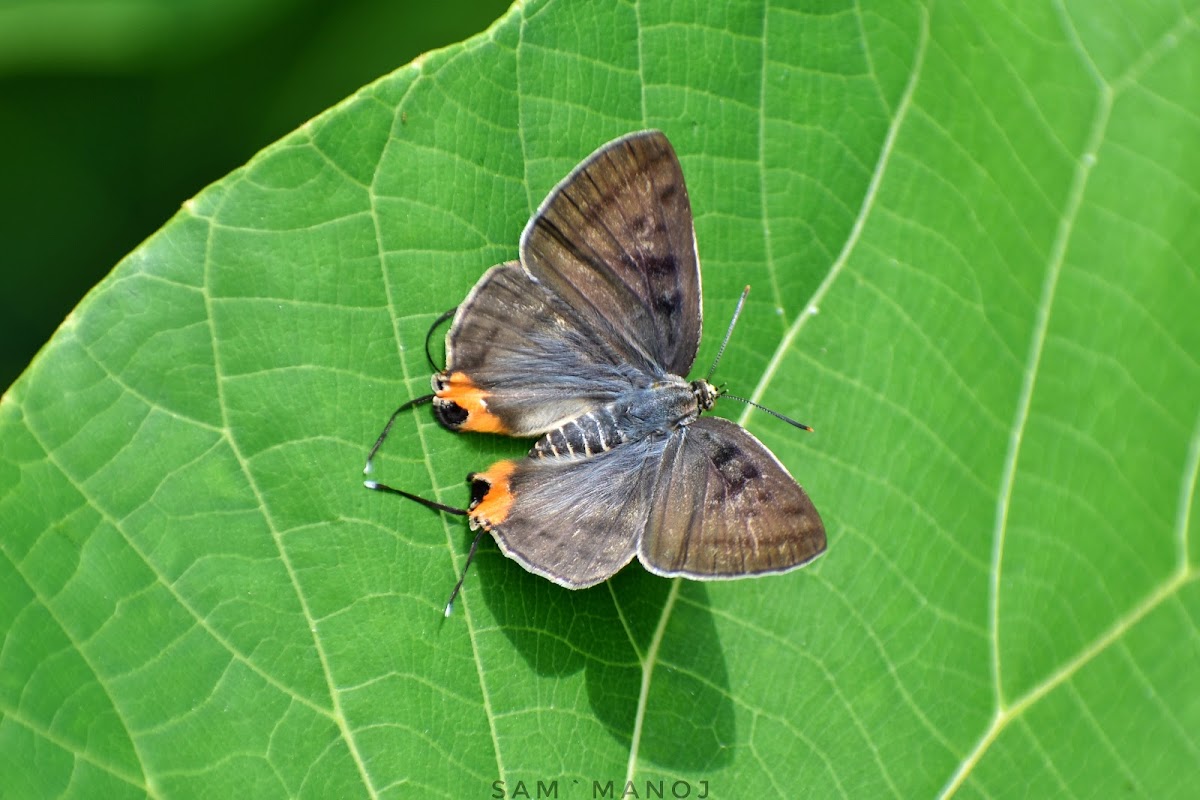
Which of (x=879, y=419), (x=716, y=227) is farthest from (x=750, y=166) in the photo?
(x=879, y=419)

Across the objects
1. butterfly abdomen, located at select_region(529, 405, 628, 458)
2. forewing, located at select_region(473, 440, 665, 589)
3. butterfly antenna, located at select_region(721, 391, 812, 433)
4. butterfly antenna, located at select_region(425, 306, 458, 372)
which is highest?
butterfly antenna, located at select_region(425, 306, 458, 372)

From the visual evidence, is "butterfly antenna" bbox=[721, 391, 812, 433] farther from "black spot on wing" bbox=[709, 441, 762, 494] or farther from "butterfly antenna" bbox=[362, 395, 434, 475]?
"butterfly antenna" bbox=[362, 395, 434, 475]

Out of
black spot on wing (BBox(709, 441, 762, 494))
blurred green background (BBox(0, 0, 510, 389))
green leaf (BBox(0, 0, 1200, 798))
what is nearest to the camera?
green leaf (BBox(0, 0, 1200, 798))

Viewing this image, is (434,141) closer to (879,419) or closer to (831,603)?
(879,419)

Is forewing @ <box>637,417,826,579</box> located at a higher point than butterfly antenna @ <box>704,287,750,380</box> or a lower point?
lower

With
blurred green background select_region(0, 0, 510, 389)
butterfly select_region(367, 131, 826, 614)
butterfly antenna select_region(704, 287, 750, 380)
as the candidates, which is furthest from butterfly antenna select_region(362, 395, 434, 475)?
blurred green background select_region(0, 0, 510, 389)

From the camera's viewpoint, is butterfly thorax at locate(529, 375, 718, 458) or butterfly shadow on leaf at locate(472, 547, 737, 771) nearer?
butterfly shadow on leaf at locate(472, 547, 737, 771)

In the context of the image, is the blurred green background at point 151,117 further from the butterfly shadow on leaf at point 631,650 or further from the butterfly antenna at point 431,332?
the butterfly shadow on leaf at point 631,650

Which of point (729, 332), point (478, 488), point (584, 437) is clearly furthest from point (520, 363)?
point (729, 332)
